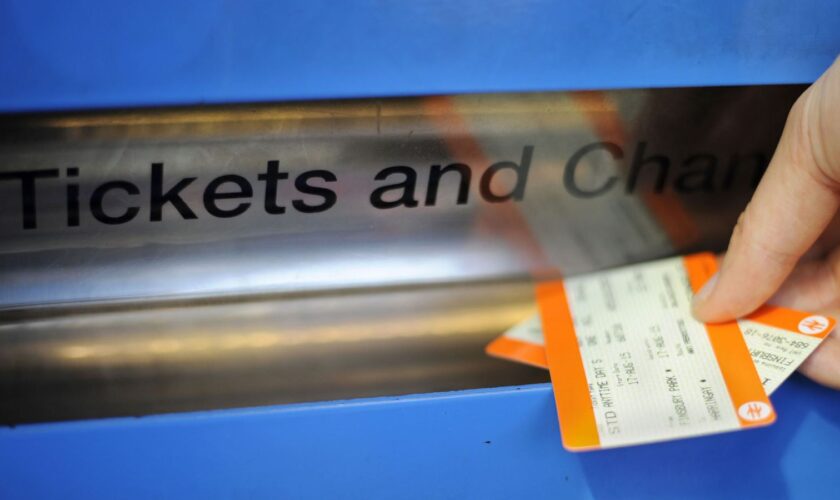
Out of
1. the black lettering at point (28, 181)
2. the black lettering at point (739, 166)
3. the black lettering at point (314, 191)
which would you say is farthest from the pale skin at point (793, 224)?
the black lettering at point (28, 181)

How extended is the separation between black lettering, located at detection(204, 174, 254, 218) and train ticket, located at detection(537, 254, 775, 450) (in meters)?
0.34

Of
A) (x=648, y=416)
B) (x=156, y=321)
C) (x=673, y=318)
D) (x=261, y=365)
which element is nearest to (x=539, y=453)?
(x=648, y=416)

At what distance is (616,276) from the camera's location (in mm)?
890

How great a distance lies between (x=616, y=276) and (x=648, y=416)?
0.23 m

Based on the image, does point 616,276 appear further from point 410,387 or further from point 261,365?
point 261,365

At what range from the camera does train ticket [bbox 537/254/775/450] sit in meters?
0.68

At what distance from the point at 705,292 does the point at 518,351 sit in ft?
0.66

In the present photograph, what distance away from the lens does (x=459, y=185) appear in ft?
2.61

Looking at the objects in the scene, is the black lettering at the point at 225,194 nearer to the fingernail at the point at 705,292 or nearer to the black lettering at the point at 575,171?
the black lettering at the point at 575,171

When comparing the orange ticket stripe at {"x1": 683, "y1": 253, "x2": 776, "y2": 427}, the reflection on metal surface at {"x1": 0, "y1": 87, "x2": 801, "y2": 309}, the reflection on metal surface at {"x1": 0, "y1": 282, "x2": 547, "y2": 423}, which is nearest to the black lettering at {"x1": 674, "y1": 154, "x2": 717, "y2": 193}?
the reflection on metal surface at {"x1": 0, "y1": 87, "x2": 801, "y2": 309}

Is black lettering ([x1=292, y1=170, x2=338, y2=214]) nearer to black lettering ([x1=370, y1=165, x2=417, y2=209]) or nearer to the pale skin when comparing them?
black lettering ([x1=370, y1=165, x2=417, y2=209])

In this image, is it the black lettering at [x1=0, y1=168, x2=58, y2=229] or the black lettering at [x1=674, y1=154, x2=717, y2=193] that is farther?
the black lettering at [x1=674, y1=154, x2=717, y2=193]

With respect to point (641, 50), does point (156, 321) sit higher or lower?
lower

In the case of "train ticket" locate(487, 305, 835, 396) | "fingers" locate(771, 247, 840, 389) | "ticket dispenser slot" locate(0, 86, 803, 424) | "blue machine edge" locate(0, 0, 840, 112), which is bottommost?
"train ticket" locate(487, 305, 835, 396)
